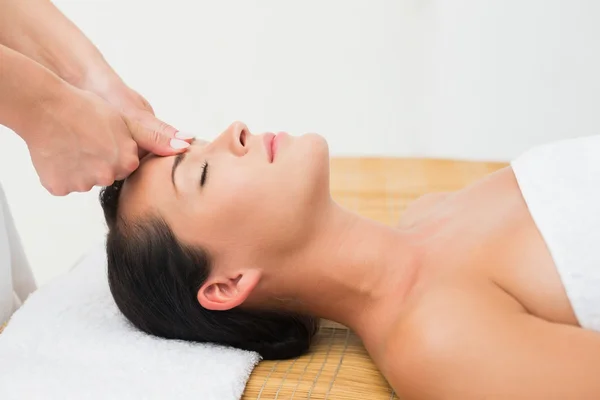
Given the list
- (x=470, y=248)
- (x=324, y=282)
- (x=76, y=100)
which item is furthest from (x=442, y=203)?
(x=76, y=100)

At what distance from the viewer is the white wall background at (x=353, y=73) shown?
2.93m

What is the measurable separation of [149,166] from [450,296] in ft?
2.26

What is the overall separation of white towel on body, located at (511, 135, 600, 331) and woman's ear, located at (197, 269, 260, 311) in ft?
1.94

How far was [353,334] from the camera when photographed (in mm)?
1732

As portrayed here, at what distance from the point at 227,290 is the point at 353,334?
0.36 m

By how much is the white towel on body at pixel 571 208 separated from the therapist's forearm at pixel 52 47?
1.00 meters

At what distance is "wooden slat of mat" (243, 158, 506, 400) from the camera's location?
1.47 meters

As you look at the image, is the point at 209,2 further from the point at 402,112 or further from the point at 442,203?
the point at 442,203

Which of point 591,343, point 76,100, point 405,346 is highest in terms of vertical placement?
point 76,100

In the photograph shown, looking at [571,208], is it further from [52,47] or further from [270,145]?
[52,47]

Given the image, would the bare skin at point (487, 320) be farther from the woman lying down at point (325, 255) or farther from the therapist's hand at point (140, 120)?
the therapist's hand at point (140, 120)

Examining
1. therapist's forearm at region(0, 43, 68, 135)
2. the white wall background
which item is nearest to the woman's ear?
therapist's forearm at region(0, 43, 68, 135)

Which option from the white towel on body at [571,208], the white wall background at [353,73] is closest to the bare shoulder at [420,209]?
the white towel on body at [571,208]

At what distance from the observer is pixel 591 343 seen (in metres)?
1.26
